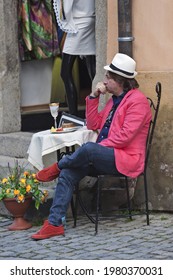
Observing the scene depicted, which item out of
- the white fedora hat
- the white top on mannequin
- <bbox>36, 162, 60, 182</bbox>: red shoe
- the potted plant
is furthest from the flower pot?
the white top on mannequin

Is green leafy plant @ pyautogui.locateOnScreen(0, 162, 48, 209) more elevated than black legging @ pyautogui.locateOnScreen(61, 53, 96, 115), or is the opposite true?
black legging @ pyautogui.locateOnScreen(61, 53, 96, 115)

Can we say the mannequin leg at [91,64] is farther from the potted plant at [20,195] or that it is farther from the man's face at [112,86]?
the potted plant at [20,195]

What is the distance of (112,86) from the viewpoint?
696 centimetres

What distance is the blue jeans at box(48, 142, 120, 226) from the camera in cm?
670

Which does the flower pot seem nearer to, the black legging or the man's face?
the man's face

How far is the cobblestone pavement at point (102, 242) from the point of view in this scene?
20.3 ft

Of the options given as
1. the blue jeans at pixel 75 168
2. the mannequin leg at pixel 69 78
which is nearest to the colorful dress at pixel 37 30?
the mannequin leg at pixel 69 78

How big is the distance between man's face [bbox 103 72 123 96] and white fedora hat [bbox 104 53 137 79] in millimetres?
89

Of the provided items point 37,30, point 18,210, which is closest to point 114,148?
point 18,210

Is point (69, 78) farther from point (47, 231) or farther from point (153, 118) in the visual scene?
point (47, 231)

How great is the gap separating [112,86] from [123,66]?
0.64 ft

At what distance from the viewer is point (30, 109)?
977cm

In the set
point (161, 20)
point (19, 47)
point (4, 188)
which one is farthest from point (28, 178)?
point (19, 47)

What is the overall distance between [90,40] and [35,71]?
5.29 ft
